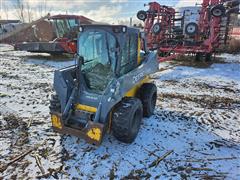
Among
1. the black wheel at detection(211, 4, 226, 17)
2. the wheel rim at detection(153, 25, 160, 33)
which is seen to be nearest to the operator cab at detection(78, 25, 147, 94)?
the black wheel at detection(211, 4, 226, 17)

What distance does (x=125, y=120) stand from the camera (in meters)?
3.27

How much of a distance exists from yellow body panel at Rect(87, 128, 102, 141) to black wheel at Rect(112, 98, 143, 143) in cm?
32

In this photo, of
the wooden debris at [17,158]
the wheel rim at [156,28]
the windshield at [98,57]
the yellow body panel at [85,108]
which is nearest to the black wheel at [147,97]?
the windshield at [98,57]

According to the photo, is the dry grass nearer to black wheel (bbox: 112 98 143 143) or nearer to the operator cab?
the operator cab

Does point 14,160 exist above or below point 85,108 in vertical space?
below

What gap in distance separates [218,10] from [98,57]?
26.5ft

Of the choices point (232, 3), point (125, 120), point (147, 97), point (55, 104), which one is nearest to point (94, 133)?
point (125, 120)

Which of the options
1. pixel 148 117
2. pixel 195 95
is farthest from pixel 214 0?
pixel 148 117

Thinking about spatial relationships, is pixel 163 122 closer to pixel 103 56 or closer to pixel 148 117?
pixel 148 117

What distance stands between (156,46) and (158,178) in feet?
31.3

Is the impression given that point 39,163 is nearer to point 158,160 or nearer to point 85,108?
point 85,108

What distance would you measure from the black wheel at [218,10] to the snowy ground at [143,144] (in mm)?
4941

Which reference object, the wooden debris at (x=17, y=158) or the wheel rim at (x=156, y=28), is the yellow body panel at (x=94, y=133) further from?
the wheel rim at (x=156, y=28)

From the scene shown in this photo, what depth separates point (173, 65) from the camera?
10.5m
